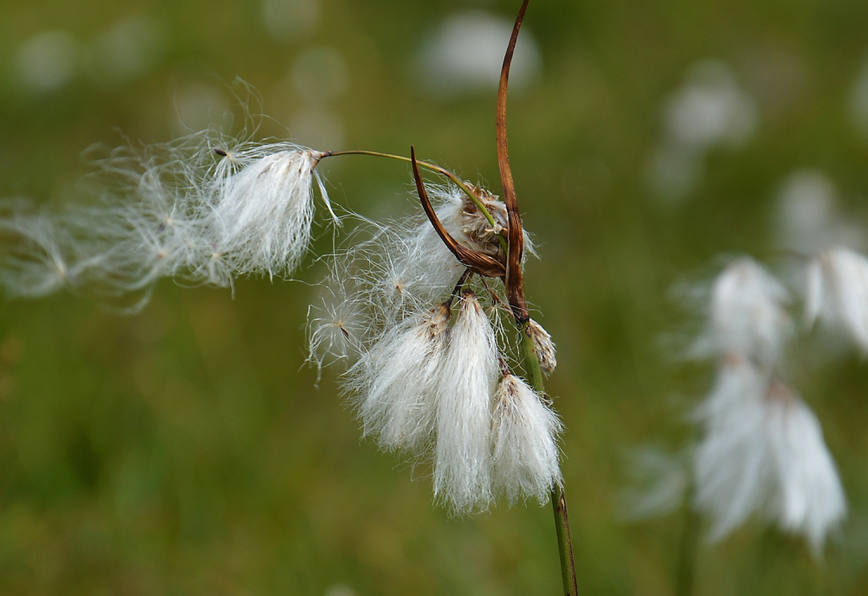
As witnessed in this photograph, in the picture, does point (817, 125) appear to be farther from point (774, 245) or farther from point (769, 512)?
point (769, 512)

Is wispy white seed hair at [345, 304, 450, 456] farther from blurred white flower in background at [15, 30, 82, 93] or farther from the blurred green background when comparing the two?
blurred white flower in background at [15, 30, 82, 93]

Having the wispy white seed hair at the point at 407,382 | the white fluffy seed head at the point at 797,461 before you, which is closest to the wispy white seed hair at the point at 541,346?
the wispy white seed hair at the point at 407,382

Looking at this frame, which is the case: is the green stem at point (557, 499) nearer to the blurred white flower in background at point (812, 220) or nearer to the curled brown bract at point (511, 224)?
the curled brown bract at point (511, 224)

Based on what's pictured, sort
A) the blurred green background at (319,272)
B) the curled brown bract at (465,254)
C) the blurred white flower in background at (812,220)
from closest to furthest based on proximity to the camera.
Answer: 1. the curled brown bract at (465,254)
2. the blurred green background at (319,272)
3. the blurred white flower in background at (812,220)

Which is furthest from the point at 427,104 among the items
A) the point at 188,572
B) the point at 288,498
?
the point at 188,572

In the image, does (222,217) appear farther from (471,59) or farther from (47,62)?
(471,59)

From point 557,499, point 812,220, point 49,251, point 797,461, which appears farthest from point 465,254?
point 812,220

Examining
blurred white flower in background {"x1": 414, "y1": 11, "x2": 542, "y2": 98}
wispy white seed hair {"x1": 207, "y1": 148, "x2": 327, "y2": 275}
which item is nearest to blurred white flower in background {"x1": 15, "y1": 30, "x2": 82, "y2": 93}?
blurred white flower in background {"x1": 414, "y1": 11, "x2": 542, "y2": 98}
